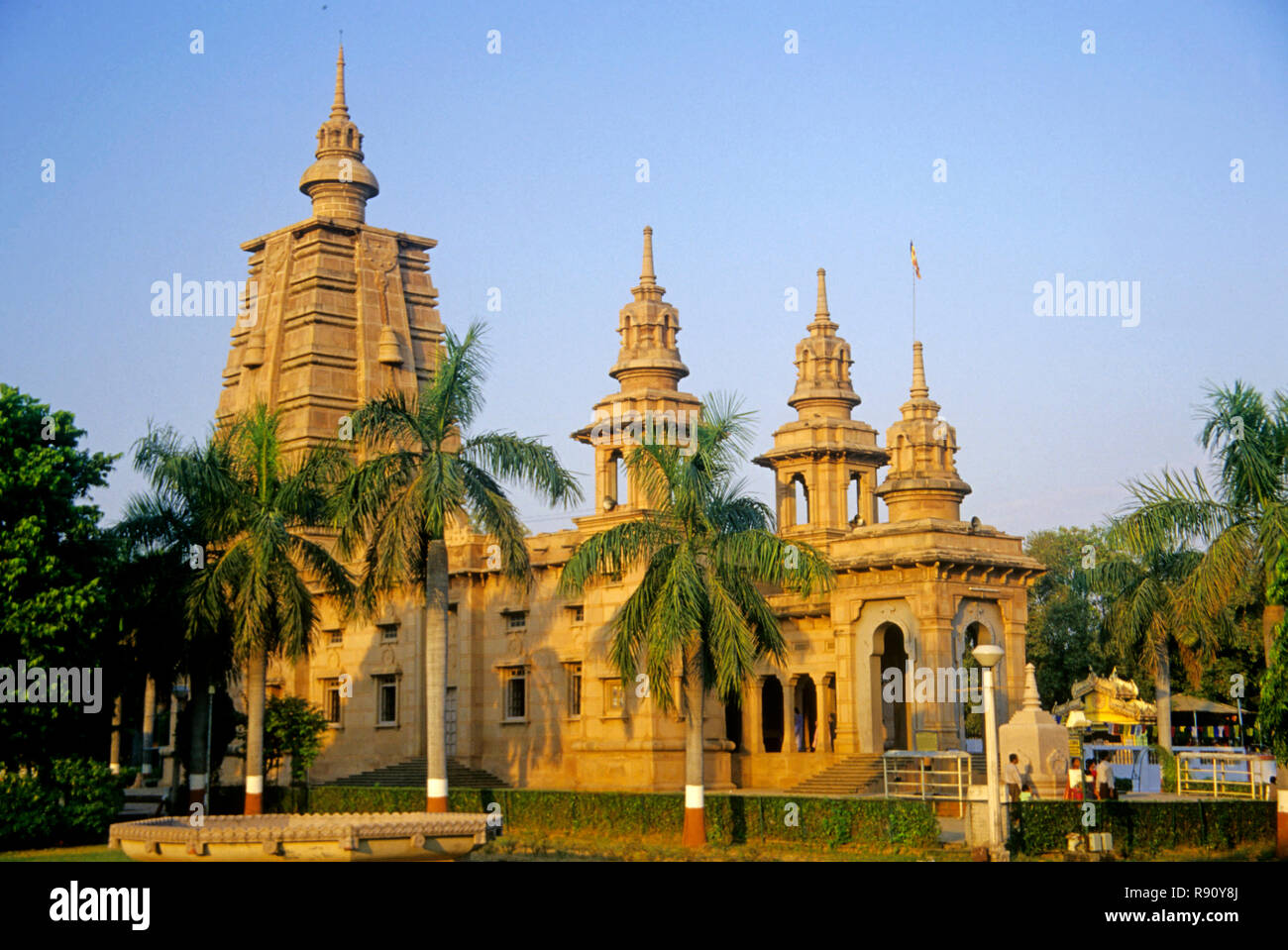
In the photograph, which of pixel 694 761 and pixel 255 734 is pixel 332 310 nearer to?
pixel 255 734

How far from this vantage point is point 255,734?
35219 millimetres

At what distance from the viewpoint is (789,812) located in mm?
30750

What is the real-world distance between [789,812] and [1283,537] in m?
10.8

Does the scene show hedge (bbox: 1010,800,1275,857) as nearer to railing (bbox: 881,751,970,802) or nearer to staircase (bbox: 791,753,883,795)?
railing (bbox: 881,751,970,802)

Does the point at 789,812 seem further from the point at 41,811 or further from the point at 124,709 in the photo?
the point at 124,709

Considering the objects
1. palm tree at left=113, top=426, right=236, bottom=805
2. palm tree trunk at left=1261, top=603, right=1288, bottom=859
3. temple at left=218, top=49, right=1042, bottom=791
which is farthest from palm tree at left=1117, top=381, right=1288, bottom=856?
palm tree at left=113, top=426, right=236, bottom=805

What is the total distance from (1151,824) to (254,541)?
20.0 metres

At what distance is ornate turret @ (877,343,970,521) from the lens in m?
41.5

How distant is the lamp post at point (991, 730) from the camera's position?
2552cm

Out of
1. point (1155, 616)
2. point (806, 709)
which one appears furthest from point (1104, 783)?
point (806, 709)

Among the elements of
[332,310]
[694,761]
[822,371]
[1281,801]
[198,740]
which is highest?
[332,310]

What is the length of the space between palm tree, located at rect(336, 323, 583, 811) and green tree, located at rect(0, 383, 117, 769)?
6245 millimetres
